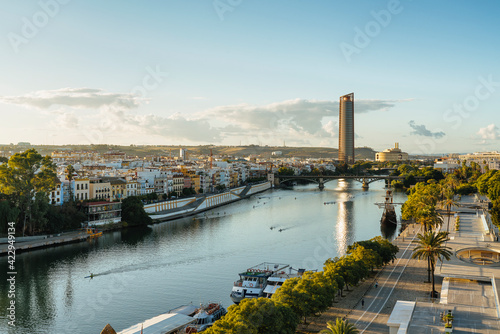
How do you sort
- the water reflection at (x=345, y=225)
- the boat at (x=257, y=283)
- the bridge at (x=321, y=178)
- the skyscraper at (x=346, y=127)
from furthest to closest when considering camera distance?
the skyscraper at (x=346, y=127) < the bridge at (x=321, y=178) < the water reflection at (x=345, y=225) < the boat at (x=257, y=283)

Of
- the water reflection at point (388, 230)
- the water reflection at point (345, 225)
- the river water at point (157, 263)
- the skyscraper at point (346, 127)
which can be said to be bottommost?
the river water at point (157, 263)

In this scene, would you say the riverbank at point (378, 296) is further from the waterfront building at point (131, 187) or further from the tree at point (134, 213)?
the waterfront building at point (131, 187)

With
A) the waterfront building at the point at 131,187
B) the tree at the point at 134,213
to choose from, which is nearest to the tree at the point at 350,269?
the tree at the point at 134,213

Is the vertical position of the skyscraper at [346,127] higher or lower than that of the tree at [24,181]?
higher

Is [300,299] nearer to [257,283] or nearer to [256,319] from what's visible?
[256,319]

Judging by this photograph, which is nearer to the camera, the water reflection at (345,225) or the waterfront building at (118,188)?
the water reflection at (345,225)

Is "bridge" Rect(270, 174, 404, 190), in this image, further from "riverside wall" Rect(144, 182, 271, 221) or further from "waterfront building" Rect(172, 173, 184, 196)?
"waterfront building" Rect(172, 173, 184, 196)

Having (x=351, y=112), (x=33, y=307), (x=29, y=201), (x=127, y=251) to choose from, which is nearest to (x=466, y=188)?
(x=127, y=251)
